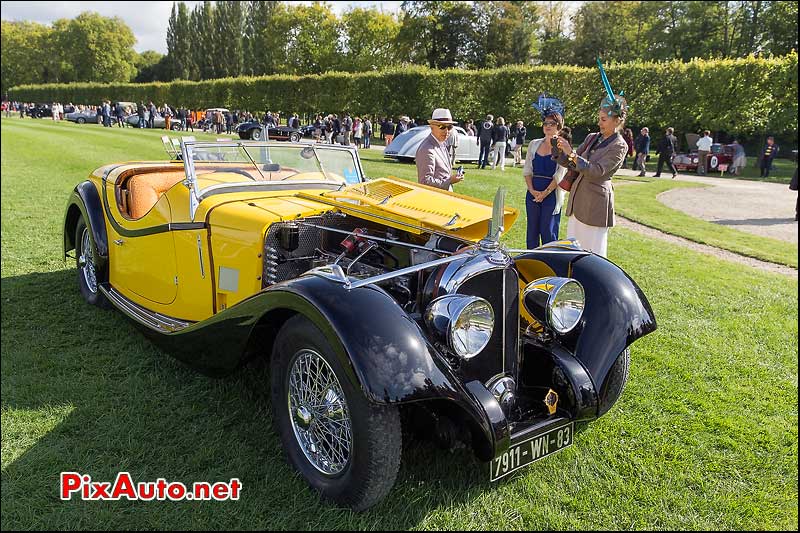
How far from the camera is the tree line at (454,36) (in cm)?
4041

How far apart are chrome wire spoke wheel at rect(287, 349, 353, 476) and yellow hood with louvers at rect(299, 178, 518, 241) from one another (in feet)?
3.51

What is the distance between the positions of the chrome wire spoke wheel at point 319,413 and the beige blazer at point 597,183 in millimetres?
3030

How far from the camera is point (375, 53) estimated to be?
2030 inches

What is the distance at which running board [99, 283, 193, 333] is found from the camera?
3785 mm

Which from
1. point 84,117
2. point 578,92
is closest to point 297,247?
point 578,92

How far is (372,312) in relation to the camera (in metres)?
2.39

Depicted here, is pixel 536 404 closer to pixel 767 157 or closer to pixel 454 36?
pixel 767 157

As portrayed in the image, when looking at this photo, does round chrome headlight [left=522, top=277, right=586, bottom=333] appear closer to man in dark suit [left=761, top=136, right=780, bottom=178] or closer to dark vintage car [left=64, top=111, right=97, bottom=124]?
man in dark suit [left=761, top=136, right=780, bottom=178]

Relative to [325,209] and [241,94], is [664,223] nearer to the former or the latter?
[325,209]

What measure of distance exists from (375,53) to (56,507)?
5353cm

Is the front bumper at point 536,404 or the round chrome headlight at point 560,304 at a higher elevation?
the round chrome headlight at point 560,304

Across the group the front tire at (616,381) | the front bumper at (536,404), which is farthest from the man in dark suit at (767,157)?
the front bumper at (536,404)

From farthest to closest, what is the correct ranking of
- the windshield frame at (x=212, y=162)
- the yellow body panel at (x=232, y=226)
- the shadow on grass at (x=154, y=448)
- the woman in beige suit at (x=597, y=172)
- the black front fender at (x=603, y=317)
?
the woman in beige suit at (x=597, y=172), the windshield frame at (x=212, y=162), the yellow body panel at (x=232, y=226), the black front fender at (x=603, y=317), the shadow on grass at (x=154, y=448)

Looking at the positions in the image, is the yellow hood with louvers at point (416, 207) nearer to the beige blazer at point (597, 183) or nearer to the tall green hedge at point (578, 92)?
the beige blazer at point (597, 183)
